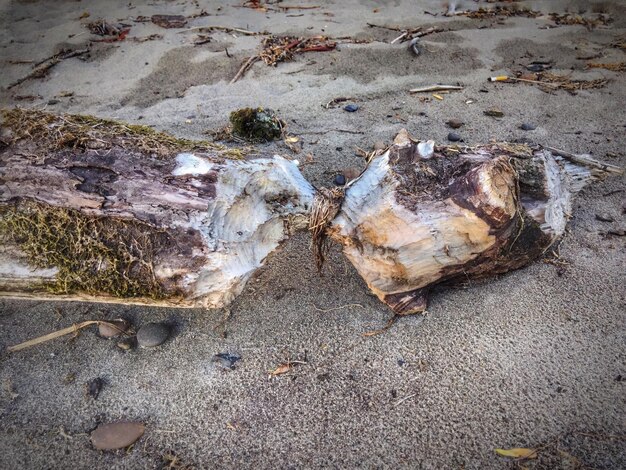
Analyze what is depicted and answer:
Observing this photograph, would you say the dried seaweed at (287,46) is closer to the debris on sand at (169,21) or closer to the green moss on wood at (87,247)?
the debris on sand at (169,21)

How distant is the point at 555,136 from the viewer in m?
3.41

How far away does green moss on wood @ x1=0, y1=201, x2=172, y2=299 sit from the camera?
6.46 ft

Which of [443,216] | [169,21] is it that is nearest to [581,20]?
[443,216]

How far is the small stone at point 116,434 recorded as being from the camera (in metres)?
1.81

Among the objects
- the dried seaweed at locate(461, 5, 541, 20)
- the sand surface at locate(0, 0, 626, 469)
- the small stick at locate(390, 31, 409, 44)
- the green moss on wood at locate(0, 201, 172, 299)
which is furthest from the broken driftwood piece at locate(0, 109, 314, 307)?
the dried seaweed at locate(461, 5, 541, 20)

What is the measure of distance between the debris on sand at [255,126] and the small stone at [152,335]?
5.85 ft

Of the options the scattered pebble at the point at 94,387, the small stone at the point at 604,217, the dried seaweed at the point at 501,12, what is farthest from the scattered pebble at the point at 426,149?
the dried seaweed at the point at 501,12

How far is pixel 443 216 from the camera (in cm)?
208

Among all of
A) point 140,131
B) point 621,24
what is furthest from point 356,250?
point 621,24

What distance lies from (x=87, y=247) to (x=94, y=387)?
2.17ft

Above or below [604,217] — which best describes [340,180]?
above

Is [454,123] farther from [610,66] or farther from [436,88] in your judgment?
[610,66]

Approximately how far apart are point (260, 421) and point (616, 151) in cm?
322

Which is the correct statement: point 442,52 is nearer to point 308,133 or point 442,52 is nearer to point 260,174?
point 308,133
